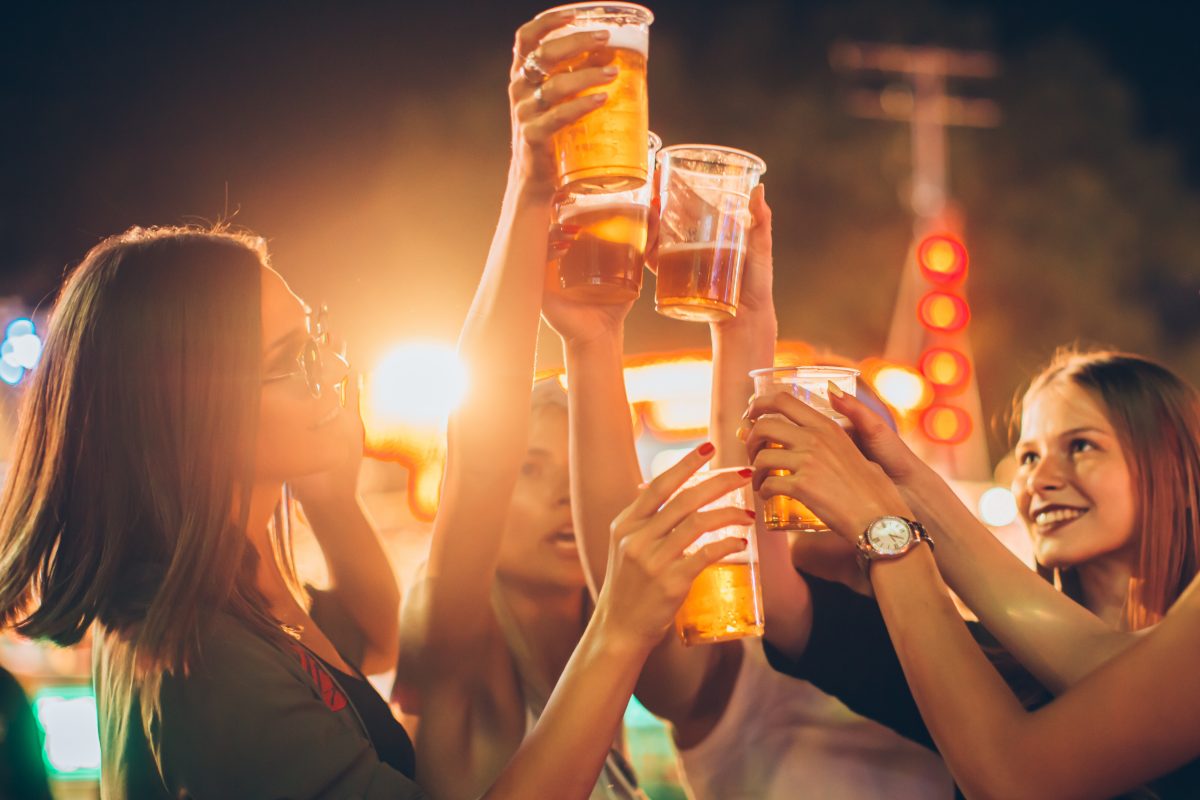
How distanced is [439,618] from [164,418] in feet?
2.61

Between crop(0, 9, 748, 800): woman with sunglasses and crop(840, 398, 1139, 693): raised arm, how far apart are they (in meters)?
0.56

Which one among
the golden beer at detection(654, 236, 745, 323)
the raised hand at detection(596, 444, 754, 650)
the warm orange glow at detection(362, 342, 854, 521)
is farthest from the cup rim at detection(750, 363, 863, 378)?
the warm orange glow at detection(362, 342, 854, 521)

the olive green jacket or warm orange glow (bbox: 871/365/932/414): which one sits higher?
warm orange glow (bbox: 871/365/932/414)

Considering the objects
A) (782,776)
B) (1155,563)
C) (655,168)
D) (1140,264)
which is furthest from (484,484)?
(1140,264)

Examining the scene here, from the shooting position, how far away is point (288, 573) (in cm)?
251

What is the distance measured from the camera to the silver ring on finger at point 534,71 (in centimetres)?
185

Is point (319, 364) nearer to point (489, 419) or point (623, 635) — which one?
point (489, 419)

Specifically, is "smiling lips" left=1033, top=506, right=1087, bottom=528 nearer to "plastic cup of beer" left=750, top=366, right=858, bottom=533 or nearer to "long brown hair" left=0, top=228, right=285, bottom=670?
"plastic cup of beer" left=750, top=366, right=858, bottom=533

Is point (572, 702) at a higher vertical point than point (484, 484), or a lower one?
lower

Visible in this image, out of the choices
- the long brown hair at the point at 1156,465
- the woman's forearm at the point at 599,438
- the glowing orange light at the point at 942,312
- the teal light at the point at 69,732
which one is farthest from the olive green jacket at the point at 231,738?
the glowing orange light at the point at 942,312

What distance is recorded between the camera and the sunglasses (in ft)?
7.23

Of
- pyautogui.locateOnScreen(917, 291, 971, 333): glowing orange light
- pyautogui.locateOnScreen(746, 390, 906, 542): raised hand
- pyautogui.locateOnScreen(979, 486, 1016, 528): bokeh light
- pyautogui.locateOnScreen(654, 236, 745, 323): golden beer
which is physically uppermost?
pyautogui.locateOnScreen(917, 291, 971, 333): glowing orange light

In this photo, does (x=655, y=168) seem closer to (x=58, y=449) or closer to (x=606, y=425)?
(x=606, y=425)

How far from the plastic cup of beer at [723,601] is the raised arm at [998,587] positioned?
338 mm
